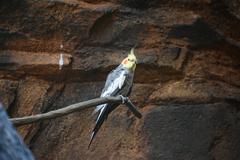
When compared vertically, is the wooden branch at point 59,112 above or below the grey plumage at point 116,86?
above

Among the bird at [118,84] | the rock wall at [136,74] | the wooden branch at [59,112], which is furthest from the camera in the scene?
the rock wall at [136,74]

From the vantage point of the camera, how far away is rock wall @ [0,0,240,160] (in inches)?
111

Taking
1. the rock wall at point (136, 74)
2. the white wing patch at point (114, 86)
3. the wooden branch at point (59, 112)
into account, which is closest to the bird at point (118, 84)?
the white wing patch at point (114, 86)

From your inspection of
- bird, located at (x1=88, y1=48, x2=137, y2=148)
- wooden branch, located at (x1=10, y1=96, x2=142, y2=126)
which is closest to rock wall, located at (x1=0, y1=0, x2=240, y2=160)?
bird, located at (x1=88, y1=48, x2=137, y2=148)

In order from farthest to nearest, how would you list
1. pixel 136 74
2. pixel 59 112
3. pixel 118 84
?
pixel 136 74 < pixel 118 84 < pixel 59 112

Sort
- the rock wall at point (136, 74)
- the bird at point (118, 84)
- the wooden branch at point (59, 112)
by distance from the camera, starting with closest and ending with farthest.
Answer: the wooden branch at point (59, 112) → the bird at point (118, 84) → the rock wall at point (136, 74)

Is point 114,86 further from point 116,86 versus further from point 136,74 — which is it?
point 136,74

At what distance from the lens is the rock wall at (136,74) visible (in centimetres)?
282

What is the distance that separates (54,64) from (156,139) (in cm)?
69

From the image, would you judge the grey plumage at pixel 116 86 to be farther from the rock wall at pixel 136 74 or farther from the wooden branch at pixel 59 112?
the rock wall at pixel 136 74

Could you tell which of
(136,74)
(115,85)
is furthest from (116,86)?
(136,74)

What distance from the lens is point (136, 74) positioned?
298cm

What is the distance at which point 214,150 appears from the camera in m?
3.01

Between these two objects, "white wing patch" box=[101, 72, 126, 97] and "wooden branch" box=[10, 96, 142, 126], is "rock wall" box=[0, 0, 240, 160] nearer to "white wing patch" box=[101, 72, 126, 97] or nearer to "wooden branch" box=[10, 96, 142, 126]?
"white wing patch" box=[101, 72, 126, 97]
